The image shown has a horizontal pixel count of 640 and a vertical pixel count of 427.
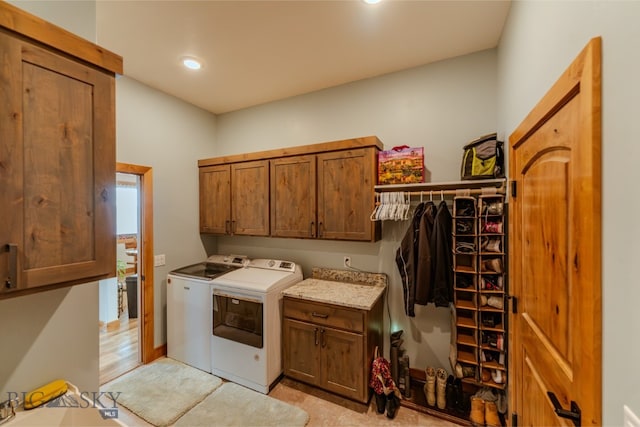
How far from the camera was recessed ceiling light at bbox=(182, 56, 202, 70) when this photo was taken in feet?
7.99

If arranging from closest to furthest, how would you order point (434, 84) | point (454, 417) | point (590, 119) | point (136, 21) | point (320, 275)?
point (590, 119)
point (136, 21)
point (454, 417)
point (434, 84)
point (320, 275)

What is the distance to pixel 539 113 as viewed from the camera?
1213 mm

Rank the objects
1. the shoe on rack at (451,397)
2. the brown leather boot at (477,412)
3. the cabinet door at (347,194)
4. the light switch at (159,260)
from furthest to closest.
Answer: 1. the light switch at (159,260)
2. the cabinet door at (347,194)
3. the shoe on rack at (451,397)
4. the brown leather boot at (477,412)

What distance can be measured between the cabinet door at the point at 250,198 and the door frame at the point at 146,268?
87 centimetres

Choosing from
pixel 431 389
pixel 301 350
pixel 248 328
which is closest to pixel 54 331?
pixel 248 328

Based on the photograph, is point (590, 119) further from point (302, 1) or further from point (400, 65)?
point (400, 65)

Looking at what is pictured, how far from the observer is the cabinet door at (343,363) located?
220cm

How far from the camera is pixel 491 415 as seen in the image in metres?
1.95

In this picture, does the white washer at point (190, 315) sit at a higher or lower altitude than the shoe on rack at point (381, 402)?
higher

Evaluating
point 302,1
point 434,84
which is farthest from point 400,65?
point 302,1

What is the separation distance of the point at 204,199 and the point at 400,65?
2.76 metres

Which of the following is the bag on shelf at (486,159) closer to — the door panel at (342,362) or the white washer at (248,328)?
the door panel at (342,362)

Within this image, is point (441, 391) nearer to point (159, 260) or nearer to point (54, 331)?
point (54, 331)

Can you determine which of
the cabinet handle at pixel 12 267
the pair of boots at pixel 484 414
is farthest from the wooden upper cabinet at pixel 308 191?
the cabinet handle at pixel 12 267
